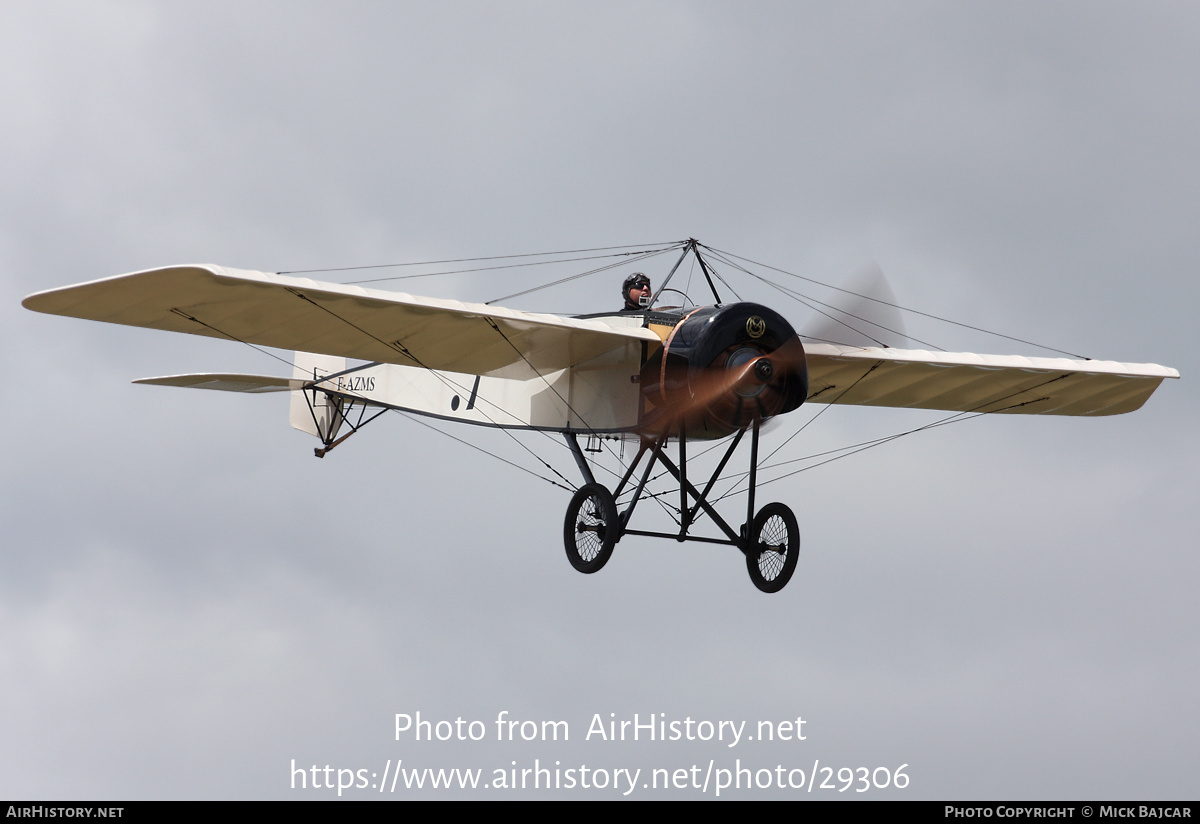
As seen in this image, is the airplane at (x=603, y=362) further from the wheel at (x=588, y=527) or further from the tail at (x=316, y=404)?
the tail at (x=316, y=404)

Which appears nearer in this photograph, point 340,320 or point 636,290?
point 340,320

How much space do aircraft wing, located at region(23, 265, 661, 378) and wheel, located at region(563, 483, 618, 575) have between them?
160 cm

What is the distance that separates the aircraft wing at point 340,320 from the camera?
574 inches

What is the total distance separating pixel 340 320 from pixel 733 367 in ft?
13.4

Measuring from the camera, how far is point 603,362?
17.5 m

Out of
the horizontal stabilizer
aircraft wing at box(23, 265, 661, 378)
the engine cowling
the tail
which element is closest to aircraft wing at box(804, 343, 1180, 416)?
the engine cowling

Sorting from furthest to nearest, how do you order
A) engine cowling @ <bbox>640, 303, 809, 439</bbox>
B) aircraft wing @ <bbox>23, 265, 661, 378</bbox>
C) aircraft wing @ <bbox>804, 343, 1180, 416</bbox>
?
aircraft wing @ <bbox>804, 343, 1180, 416</bbox> < engine cowling @ <bbox>640, 303, 809, 439</bbox> < aircraft wing @ <bbox>23, 265, 661, 378</bbox>

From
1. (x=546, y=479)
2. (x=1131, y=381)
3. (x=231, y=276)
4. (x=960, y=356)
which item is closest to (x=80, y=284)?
(x=231, y=276)

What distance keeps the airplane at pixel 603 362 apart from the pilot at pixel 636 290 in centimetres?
38

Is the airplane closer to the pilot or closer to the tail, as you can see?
the pilot

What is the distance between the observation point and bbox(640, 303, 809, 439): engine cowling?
52.6 feet

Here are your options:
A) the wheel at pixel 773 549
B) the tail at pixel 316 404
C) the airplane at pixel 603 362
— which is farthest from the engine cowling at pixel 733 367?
the tail at pixel 316 404

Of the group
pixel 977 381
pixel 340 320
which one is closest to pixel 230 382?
pixel 340 320

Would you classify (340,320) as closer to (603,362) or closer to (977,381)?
(603,362)
